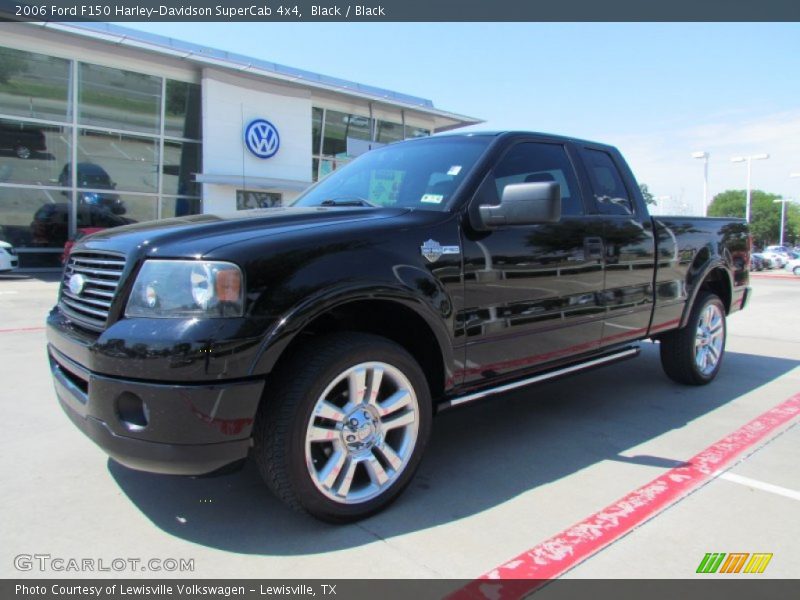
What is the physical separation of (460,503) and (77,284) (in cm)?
211

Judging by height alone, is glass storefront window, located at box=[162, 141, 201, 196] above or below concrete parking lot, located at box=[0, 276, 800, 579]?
above

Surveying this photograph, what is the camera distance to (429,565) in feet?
7.60

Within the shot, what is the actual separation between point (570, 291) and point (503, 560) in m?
1.80

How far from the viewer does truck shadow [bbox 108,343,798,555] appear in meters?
2.58

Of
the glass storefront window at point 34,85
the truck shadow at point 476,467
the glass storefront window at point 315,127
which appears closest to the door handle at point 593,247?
the truck shadow at point 476,467

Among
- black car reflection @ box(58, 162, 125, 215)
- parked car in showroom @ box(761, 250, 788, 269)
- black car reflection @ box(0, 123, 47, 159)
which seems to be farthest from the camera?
parked car in showroom @ box(761, 250, 788, 269)

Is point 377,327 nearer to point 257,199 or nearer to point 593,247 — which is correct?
point 593,247

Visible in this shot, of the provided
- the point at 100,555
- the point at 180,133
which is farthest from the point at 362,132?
the point at 100,555

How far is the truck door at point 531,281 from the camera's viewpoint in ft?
10.2

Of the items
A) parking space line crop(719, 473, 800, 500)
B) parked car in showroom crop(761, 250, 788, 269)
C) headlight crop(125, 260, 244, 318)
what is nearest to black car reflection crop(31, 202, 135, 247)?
headlight crop(125, 260, 244, 318)

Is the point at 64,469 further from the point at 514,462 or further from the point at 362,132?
the point at 362,132

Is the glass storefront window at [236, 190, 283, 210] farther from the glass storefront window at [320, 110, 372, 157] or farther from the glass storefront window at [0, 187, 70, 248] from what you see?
the glass storefront window at [0, 187, 70, 248]

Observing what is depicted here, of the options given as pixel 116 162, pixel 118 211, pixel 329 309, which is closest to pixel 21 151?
pixel 116 162

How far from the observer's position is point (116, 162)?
1809cm
